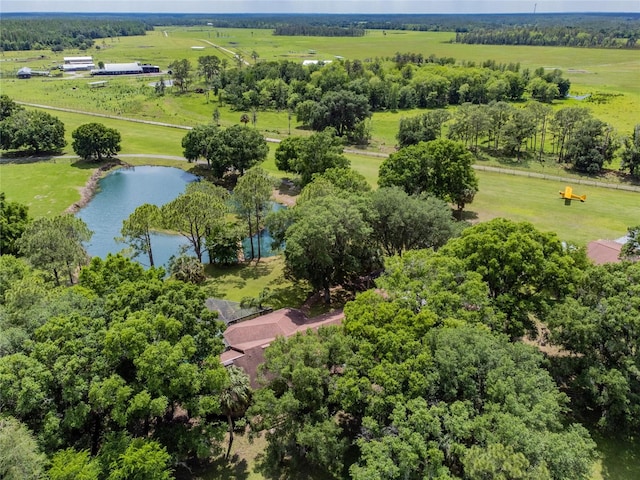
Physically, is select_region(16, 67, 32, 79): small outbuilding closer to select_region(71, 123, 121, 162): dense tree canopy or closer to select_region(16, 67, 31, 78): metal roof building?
select_region(16, 67, 31, 78): metal roof building

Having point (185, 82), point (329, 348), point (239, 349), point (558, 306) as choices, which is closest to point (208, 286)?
point (239, 349)

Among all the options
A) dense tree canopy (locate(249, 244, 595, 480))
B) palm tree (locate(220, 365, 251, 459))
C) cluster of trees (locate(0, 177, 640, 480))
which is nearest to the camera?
dense tree canopy (locate(249, 244, 595, 480))

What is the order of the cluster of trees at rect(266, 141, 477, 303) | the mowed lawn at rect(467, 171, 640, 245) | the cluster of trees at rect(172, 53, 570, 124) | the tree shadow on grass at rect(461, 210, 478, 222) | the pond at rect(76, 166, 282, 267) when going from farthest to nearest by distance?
the cluster of trees at rect(172, 53, 570, 124) < the tree shadow on grass at rect(461, 210, 478, 222) < the mowed lawn at rect(467, 171, 640, 245) < the pond at rect(76, 166, 282, 267) < the cluster of trees at rect(266, 141, 477, 303)

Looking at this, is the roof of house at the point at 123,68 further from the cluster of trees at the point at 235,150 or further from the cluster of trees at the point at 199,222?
the cluster of trees at the point at 199,222

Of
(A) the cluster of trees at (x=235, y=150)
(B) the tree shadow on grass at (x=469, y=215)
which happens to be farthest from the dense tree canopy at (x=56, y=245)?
(B) the tree shadow on grass at (x=469, y=215)

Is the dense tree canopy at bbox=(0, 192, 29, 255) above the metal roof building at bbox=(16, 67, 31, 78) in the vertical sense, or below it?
below

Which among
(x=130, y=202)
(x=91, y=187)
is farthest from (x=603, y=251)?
(x=91, y=187)

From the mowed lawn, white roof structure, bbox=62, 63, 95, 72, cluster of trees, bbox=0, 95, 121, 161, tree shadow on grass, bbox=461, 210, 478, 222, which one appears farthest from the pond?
white roof structure, bbox=62, 63, 95, 72
